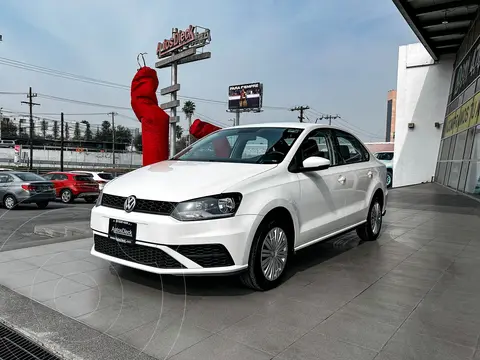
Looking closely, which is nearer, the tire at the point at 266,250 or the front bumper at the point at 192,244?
the front bumper at the point at 192,244

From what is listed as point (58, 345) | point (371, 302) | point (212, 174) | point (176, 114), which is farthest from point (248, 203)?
point (176, 114)

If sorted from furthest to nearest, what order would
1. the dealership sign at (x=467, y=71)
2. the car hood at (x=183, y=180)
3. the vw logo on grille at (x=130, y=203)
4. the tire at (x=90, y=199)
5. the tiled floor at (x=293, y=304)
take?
the tire at (x=90, y=199) < the dealership sign at (x=467, y=71) < the vw logo on grille at (x=130, y=203) < the car hood at (x=183, y=180) < the tiled floor at (x=293, y=304)

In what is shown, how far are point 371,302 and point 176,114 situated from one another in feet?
33.8

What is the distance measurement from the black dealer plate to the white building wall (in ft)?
68.6

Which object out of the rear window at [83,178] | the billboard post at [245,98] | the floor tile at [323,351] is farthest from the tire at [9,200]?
the billboard post at [245,98]

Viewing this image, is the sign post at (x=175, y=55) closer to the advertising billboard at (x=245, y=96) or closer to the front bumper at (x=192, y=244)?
the front bumper at (x=192, y=244)

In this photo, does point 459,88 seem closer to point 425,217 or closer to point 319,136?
point 425,217

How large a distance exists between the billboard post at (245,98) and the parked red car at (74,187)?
3713 cm

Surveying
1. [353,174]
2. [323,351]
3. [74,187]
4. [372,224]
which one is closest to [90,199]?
[74,187]

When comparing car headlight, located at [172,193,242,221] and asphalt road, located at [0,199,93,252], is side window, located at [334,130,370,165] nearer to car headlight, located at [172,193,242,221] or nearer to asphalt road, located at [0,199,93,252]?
car headlight, located at [172,193,242,221]

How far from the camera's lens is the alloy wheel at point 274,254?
12.0 feet

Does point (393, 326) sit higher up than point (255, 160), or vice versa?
point (255, 160)

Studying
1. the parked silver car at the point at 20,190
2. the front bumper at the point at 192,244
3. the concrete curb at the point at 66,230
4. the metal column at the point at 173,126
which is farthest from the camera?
the parked silver car at the point at 20,190

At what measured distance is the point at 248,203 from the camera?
11.3 feet
